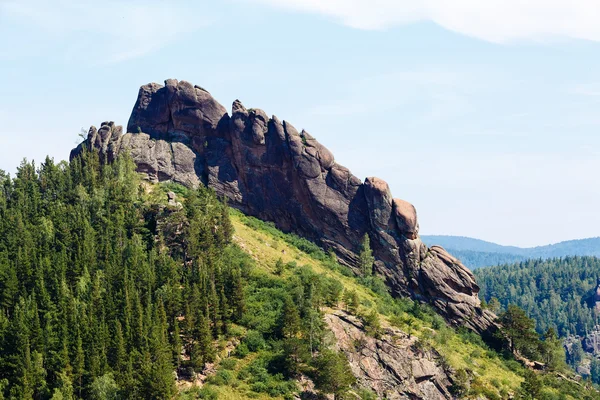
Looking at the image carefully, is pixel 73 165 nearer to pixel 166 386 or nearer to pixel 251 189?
pixel 251 189

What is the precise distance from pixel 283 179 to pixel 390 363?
6235 cm

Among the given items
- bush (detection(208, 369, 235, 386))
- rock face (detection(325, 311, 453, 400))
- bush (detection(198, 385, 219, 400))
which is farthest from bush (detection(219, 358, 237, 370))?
rock face (detection(325, 311, 453, 400))

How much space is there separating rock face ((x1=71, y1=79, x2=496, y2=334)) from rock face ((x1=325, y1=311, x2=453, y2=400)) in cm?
3514

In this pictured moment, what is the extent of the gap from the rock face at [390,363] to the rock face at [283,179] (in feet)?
115

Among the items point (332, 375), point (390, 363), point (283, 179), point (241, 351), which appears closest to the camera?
point (332, 375)

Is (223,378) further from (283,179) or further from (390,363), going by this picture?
(283,179)

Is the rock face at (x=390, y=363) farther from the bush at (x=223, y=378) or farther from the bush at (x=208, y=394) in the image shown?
the bush at (x=208, y=394)

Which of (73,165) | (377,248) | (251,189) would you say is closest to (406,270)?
(377,248)

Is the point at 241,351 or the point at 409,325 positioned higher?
the point at 409,325

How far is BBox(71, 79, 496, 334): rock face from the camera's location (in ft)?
472

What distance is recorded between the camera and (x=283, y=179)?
152000 millimetres

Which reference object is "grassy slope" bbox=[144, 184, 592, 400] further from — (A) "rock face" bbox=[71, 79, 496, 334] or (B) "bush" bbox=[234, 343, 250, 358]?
(A) "rock face" bbox=[71, 79, 496, 334]

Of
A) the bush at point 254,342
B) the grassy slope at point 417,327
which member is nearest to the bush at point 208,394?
the bush at point 254,342

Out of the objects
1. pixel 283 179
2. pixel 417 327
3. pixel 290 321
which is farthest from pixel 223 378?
pixel 283 179
